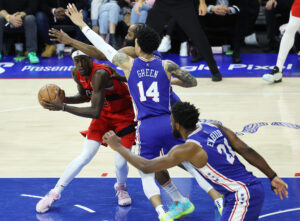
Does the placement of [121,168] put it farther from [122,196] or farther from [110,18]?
[110,18]

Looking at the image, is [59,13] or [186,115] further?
[59,13]

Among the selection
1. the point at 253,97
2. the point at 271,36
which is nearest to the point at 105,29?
the point at 271,36

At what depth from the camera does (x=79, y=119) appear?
26.8 ft

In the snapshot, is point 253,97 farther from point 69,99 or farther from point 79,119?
point 69,99

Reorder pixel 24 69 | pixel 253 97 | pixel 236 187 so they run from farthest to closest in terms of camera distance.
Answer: pixel 24 69, pixel 253 97, pixel 236 187

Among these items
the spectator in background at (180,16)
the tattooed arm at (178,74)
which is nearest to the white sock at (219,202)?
the tattooed arm at (178,74)

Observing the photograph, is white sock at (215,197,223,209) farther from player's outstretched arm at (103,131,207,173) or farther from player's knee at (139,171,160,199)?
player's outstretched arm at (103,131,207,173)

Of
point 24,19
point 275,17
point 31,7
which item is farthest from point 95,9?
point 275,17

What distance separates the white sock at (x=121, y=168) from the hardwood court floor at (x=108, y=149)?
2.12 ft

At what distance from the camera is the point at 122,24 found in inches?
486

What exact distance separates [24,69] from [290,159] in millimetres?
6508

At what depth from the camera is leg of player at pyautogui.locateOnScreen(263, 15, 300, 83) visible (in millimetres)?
9266

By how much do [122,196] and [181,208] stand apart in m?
0.61

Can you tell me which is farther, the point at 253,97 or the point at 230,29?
the point at 230,29
